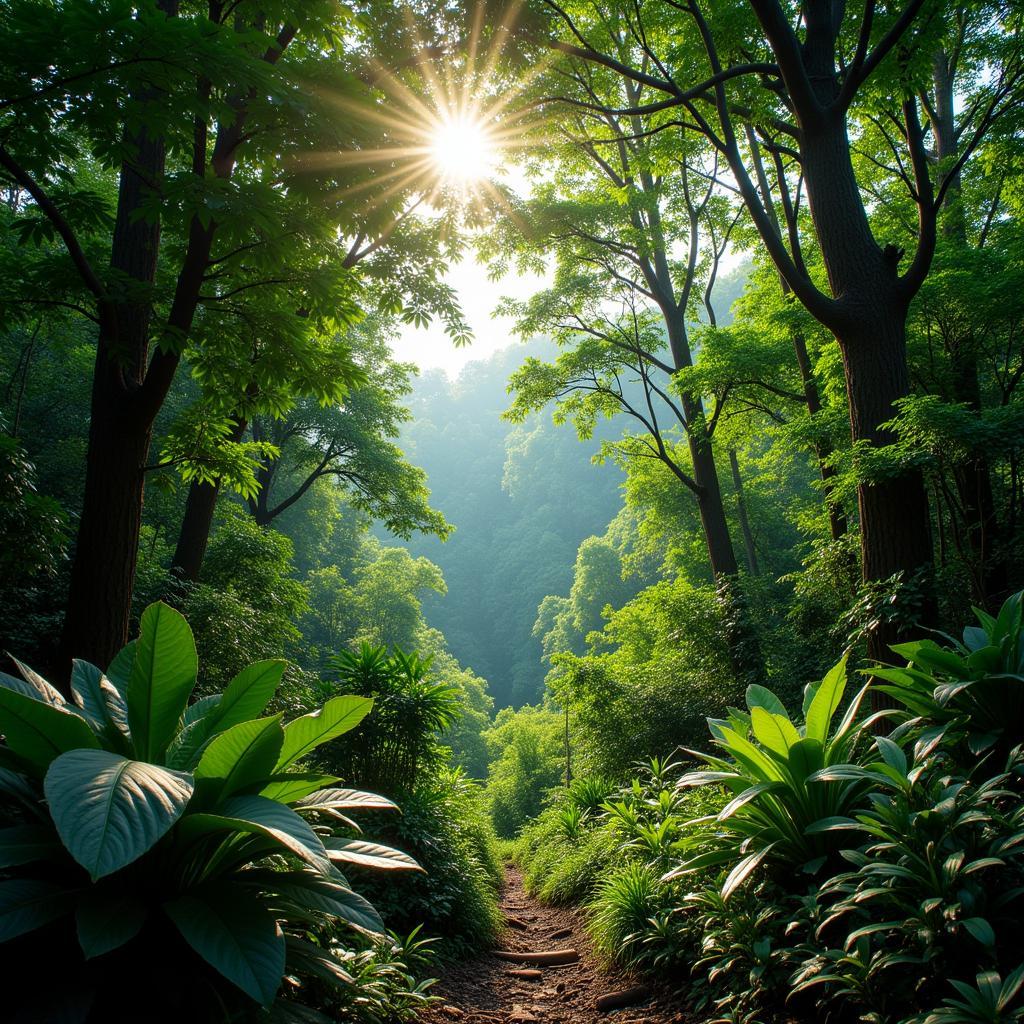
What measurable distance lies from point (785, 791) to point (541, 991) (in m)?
1.98

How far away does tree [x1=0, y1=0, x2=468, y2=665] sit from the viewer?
2.71 m

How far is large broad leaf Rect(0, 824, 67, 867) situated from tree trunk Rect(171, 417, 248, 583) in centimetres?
600

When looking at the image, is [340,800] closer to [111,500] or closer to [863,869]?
[863,869]

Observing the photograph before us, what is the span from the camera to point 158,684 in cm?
196

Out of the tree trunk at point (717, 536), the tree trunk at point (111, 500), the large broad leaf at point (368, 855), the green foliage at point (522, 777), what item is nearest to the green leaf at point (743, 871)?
the large broad leaf at point (368, 855)

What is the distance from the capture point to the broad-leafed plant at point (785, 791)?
2553mm

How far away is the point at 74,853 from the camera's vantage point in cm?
121

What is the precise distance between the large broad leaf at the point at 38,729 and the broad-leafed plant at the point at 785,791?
7.46ft

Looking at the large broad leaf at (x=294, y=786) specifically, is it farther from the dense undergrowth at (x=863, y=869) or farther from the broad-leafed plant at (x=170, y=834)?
the dense undergrowth at (x=863, y=869)

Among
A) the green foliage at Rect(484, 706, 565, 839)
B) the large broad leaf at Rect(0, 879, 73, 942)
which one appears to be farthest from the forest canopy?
the green foliage at Rect(484, 706, 565, 839)

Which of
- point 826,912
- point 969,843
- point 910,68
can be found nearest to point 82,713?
point 826,912

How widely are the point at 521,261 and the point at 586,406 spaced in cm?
276

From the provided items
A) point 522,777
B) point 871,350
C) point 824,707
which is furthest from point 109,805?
point 522,777

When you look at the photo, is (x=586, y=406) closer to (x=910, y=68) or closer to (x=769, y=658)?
(x=769, y=658)
